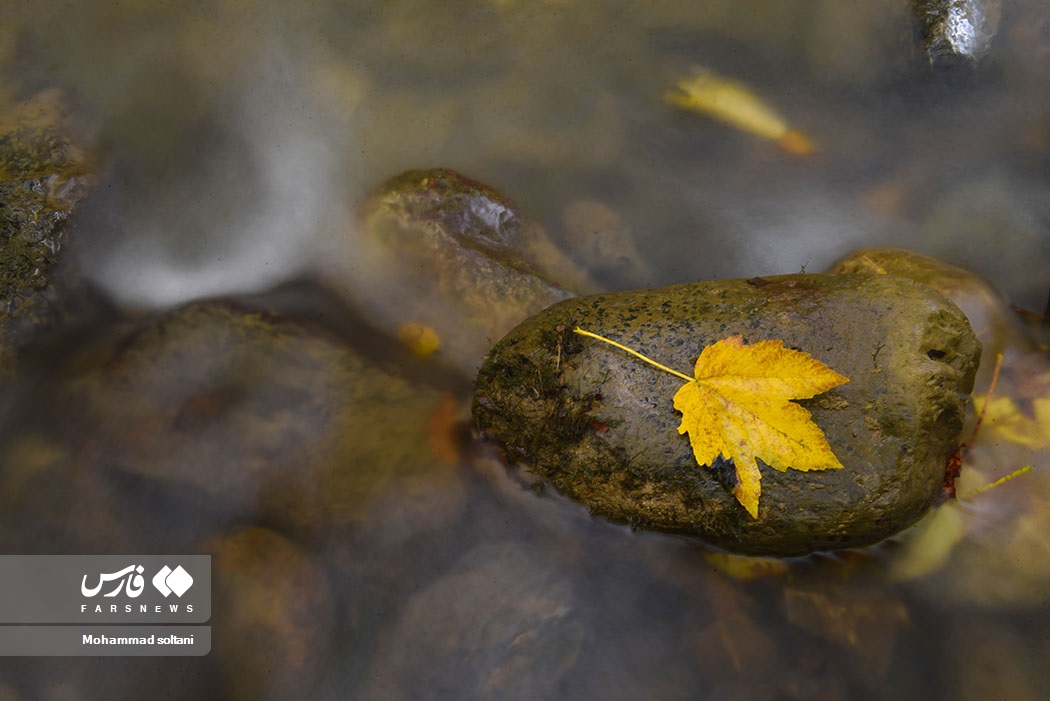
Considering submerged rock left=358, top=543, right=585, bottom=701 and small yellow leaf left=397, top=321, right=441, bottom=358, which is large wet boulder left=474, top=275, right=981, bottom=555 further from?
small yellow leaf left=397, top=321, right=441, bottom=358

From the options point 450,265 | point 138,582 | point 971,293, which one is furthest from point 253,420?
point 971,293

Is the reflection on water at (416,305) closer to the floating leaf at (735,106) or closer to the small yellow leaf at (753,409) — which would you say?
the floating leaf at (735,106)

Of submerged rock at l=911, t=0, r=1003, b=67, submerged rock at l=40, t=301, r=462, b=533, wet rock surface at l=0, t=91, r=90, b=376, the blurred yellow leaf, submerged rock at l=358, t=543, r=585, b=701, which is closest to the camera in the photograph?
submerged rock at l=358, t=543, r=585, b=701

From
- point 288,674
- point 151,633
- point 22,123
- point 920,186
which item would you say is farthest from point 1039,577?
point 22,123

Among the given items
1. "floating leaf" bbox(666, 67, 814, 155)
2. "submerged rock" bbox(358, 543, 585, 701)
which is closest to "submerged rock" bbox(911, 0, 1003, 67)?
"floating leaf" bbox(666, 67, 814, 155)

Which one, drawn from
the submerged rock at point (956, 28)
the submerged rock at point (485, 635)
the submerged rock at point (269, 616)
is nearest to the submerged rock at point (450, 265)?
the submerged rock at point (485, 635)

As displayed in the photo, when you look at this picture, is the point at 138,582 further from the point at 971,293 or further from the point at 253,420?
the point at 971,293
